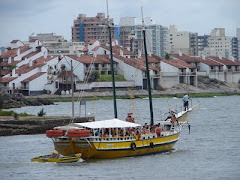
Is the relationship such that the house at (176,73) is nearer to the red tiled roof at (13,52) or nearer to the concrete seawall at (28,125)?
the red tiled roof at (13,52)

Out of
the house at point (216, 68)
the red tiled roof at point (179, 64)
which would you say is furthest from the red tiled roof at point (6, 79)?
the house at point (216, 68)

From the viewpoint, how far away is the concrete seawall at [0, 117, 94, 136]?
209 ft

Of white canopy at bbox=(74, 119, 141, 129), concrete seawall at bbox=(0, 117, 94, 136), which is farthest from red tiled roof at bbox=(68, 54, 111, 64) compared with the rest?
white canopy at bbox=(74, 119, 141, 129)

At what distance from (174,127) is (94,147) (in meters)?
8.37

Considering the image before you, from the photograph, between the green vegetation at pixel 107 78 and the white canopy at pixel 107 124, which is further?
the green vegetation at pixel 107 78

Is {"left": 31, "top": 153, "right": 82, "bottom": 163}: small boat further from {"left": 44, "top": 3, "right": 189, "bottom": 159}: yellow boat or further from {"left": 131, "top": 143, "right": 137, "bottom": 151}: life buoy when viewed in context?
{"left": 131, "top": 143, "right": 137, "bottom": 151}: life buoy

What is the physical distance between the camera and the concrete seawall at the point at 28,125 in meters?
63.8

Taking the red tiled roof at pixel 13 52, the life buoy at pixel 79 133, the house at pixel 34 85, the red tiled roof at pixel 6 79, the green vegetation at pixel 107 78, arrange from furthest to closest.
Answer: the red tiled roof at pixel 13 52 → the green vegetation at pixel 107 78 → the red tiled roof at pixel 6 79 → the house at pixel 34 85 → the life buoy at pixel 79 133

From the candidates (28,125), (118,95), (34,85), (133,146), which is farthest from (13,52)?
(133,146)

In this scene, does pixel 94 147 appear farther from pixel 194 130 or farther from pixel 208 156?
pixel 194 130

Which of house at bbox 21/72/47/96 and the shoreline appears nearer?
the shoreline

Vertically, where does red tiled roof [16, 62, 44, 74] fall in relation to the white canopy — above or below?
above

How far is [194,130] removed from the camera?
67.8m

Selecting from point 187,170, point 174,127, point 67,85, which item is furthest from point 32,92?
point 187,170
